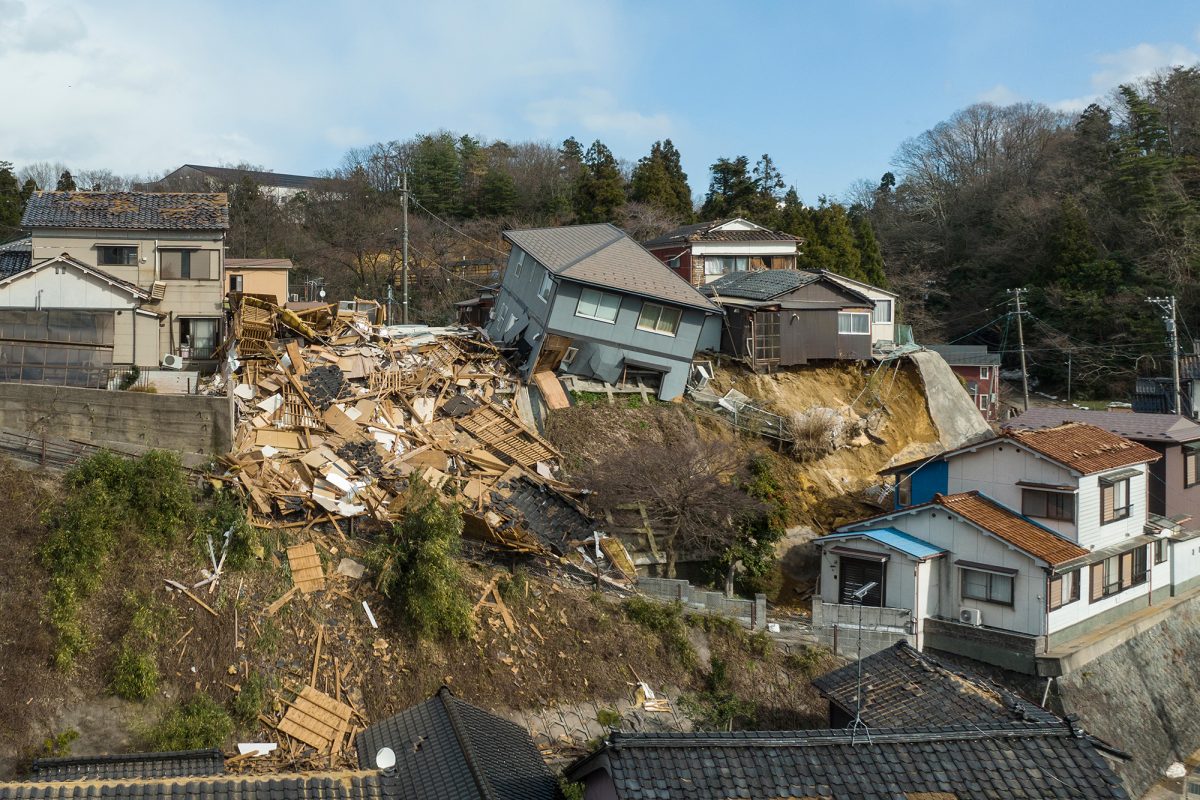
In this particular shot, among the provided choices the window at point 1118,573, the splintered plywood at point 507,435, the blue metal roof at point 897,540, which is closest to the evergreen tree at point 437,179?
the splintered plywood at point 507,435

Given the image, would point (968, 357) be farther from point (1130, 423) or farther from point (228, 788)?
point (228, 788)

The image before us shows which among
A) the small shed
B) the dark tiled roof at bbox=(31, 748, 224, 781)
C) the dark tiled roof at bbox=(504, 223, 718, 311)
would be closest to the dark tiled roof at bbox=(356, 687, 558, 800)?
the dark tiled roof at bbox=(31, 748, 224, 781)

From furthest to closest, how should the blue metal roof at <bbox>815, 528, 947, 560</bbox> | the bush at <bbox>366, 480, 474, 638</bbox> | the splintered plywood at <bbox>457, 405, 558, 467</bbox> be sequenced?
the splintered plywood at <bbox>457, 405, 558, 467</bbox>, the blue metal roof at <bbox>815, 528, 947, 560</bbox>, the bush at <bbox>366, 480, 474, 638</bbox>

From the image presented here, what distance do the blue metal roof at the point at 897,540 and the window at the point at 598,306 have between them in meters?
8.04

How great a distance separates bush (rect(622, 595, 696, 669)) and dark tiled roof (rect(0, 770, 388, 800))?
8.46 meters

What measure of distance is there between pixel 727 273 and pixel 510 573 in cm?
1810

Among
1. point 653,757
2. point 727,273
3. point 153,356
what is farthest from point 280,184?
point 653,757

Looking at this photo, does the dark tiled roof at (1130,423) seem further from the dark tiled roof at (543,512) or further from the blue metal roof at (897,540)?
the dark tiled roof at (543,512)

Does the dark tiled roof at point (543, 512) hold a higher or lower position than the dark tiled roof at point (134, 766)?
higher

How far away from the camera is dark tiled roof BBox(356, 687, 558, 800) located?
11.4 meters

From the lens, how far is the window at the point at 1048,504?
20.9 m

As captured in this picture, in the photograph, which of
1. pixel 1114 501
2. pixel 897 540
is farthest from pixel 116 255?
pixel 1114 501

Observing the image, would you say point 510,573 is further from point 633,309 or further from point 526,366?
point 633,309

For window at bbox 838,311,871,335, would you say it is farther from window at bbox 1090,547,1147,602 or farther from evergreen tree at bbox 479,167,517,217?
evergreen tree at bbox 479,167,517,217
